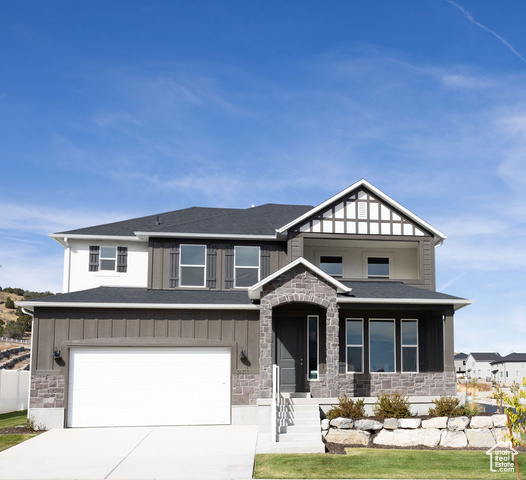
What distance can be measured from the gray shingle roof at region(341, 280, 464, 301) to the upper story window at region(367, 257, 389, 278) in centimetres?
89

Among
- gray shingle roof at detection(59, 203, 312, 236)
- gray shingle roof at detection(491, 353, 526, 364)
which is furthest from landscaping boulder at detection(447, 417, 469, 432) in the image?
gray shingle roof at detection(491, 353, 526, 364)

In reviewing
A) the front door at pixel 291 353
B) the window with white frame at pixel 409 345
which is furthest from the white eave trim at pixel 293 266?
the window with white frame at pixel 409 345

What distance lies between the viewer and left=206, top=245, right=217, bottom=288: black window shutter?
21.4 m

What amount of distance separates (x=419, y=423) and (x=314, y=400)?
10.0 ft

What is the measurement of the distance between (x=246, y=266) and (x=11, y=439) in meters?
9.24

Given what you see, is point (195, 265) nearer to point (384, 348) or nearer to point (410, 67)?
point (384, 348)

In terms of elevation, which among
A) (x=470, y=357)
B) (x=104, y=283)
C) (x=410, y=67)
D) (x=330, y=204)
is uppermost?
(x=410, y=67)

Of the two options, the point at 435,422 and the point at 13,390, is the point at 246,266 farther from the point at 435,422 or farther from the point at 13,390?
the point at 13,390

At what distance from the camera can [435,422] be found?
52.4ft

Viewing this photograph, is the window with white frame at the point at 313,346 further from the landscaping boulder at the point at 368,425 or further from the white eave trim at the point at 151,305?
the landscaping boulder at the point at 368,425

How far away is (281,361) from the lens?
19.9 metres

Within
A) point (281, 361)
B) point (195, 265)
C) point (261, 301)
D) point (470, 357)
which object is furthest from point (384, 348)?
point (470, 357)

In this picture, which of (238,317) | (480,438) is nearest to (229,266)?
(238,317)

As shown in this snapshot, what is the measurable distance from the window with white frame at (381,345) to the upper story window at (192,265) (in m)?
6.07
